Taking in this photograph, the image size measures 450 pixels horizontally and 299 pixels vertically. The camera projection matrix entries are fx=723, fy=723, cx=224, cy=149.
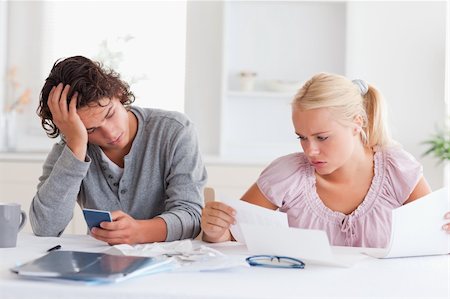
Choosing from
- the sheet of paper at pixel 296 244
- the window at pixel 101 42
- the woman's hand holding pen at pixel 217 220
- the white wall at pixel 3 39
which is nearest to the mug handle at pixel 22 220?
the woman's hand holding pen at pixel 217 220

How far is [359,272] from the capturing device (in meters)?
1.48

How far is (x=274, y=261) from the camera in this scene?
1557 mm

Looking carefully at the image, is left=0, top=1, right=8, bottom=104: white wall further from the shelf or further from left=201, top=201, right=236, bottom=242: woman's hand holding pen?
left=201, top=201, right=236, bottom=242: woman's hand holding pen

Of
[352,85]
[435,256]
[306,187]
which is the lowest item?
[435,256]

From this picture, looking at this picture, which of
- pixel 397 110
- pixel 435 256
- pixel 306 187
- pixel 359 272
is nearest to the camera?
pixel 359 272

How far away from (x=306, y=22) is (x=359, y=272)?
2923mm

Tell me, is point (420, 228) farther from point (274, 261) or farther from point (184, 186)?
point (184, 186)

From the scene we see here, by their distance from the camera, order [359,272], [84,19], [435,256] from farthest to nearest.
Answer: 1. [84,19]
2. [435,256]
3. [359,272]

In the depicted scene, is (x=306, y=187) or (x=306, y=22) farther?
(x=306, y=22)

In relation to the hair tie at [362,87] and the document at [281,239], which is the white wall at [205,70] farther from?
the document at [281,239]

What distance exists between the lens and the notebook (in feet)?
4.31

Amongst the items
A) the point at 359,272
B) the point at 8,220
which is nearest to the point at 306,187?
the point at 359,272

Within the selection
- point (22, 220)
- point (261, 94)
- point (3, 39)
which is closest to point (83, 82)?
point (22, 220)

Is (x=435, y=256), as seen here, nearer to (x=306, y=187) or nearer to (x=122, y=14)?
(x=306, y=187)
